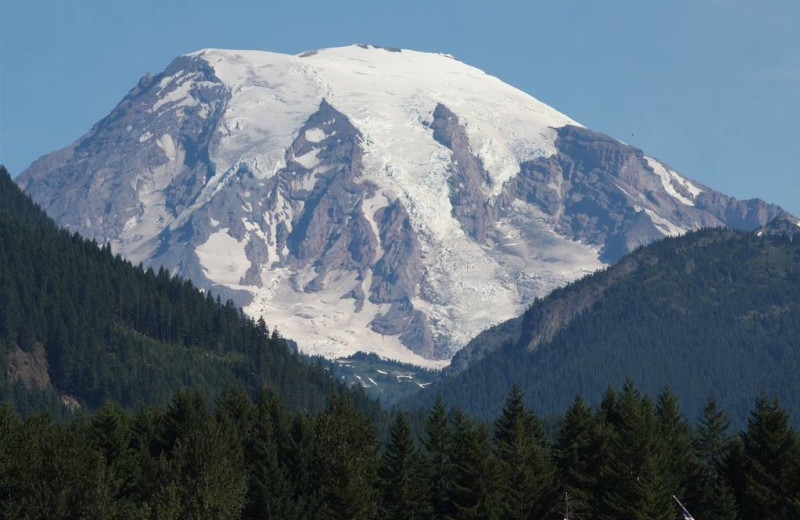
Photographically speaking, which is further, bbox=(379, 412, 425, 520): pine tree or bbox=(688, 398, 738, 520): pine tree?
bbox=(379, 412, 425, 520): pine tree

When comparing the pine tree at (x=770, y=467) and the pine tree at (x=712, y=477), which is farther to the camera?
the pine tree at (x=712, y=477)

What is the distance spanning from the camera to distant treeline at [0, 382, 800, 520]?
129625 mm

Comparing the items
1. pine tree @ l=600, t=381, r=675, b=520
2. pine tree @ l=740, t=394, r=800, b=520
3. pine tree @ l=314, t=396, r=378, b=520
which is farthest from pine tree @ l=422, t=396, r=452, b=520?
pine tree @ l=740, t=394, r=800, b=520

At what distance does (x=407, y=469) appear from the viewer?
15075 cm

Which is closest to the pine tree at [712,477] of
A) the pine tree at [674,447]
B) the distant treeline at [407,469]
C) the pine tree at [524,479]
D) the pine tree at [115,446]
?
the distant treeline at [407,469]

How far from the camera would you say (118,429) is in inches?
6309

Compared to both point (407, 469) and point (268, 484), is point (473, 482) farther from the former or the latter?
point (268, 484)

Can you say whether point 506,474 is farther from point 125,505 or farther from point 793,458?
point 125,505

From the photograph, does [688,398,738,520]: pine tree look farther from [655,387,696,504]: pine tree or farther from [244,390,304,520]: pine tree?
[244,390,304,520]: pine tree

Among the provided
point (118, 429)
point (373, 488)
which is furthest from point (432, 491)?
point (118, 429)

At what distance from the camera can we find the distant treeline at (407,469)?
130 m

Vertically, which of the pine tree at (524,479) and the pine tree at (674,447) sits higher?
the pine tree at (674,447)

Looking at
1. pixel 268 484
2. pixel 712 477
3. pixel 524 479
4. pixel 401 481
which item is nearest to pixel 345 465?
pixel 268 484

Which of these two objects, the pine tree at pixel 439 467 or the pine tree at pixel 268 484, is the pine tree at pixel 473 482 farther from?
the pine tree at pixel 268 484
